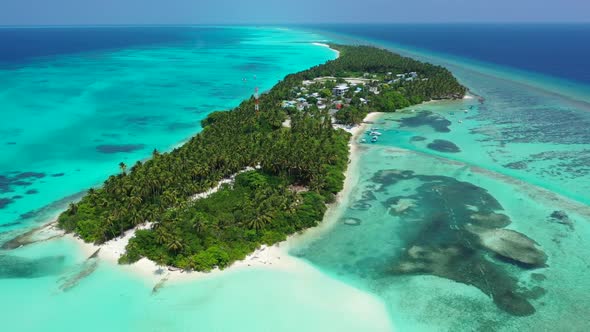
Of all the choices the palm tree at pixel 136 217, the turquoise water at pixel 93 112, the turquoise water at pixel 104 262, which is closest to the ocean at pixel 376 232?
the turquoise water at pixel 104 262

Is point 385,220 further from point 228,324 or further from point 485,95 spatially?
point 485,95

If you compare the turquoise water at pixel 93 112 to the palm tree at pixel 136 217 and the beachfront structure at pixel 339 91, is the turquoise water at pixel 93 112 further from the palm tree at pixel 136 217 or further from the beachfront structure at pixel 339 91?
Answer: the beachfront structure at pixel 339 91

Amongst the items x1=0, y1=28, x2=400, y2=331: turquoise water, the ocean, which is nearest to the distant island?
the ocean

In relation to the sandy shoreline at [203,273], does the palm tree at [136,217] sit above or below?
above

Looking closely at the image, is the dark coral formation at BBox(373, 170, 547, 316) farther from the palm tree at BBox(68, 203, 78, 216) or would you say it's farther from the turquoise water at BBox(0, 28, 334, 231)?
the turquoise water at BBox(0, 28, 334, 231)

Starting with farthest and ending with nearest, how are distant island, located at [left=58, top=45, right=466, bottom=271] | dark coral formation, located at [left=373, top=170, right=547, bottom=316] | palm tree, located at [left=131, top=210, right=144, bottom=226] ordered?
palm tree, located at [left=131, top=210, right=144, bottom=226], distant island, located at [left=58, top=45, right=466, bottom=271], dark coral formation, located at [left=373, top=170, right=547, bottom=316]

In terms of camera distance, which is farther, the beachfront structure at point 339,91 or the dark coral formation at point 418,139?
the beachfront structure at point 339,91

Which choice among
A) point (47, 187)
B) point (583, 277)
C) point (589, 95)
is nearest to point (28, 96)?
point (47, 187)
